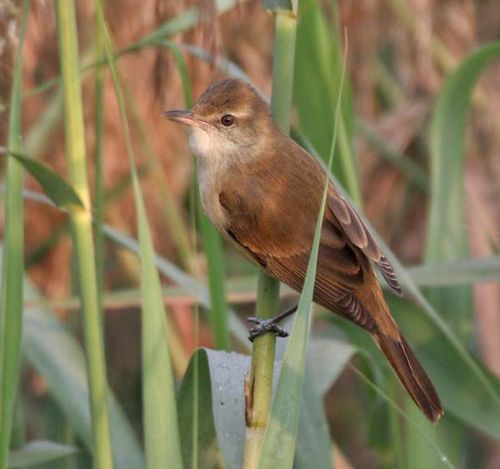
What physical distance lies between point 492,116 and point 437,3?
0.54 meters

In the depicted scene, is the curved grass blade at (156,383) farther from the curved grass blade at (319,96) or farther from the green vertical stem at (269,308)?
the curved grass blade at (319,96)

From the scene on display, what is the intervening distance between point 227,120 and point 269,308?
2.68 feet

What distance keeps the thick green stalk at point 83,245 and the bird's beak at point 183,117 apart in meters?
0.62

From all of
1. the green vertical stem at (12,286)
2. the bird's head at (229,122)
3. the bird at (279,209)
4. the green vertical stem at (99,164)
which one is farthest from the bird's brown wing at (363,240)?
the green vertical stem at (12,286)

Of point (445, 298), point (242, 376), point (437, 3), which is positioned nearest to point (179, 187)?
point (437, 3)

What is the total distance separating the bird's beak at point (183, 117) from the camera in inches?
95.4

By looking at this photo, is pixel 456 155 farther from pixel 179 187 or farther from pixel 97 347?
pixel 179 187

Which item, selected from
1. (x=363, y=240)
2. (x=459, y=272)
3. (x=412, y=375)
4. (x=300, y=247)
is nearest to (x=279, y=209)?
(x=300, y=247)

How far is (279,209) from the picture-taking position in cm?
247

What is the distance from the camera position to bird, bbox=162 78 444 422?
7.54 ft

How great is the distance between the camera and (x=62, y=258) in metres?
4.02

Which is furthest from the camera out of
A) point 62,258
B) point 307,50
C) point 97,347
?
point 62,258

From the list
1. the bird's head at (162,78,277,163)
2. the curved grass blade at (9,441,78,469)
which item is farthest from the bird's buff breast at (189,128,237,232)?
the curved grass blade at (9,441,78,469)

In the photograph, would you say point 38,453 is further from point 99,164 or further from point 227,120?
point 227,120
